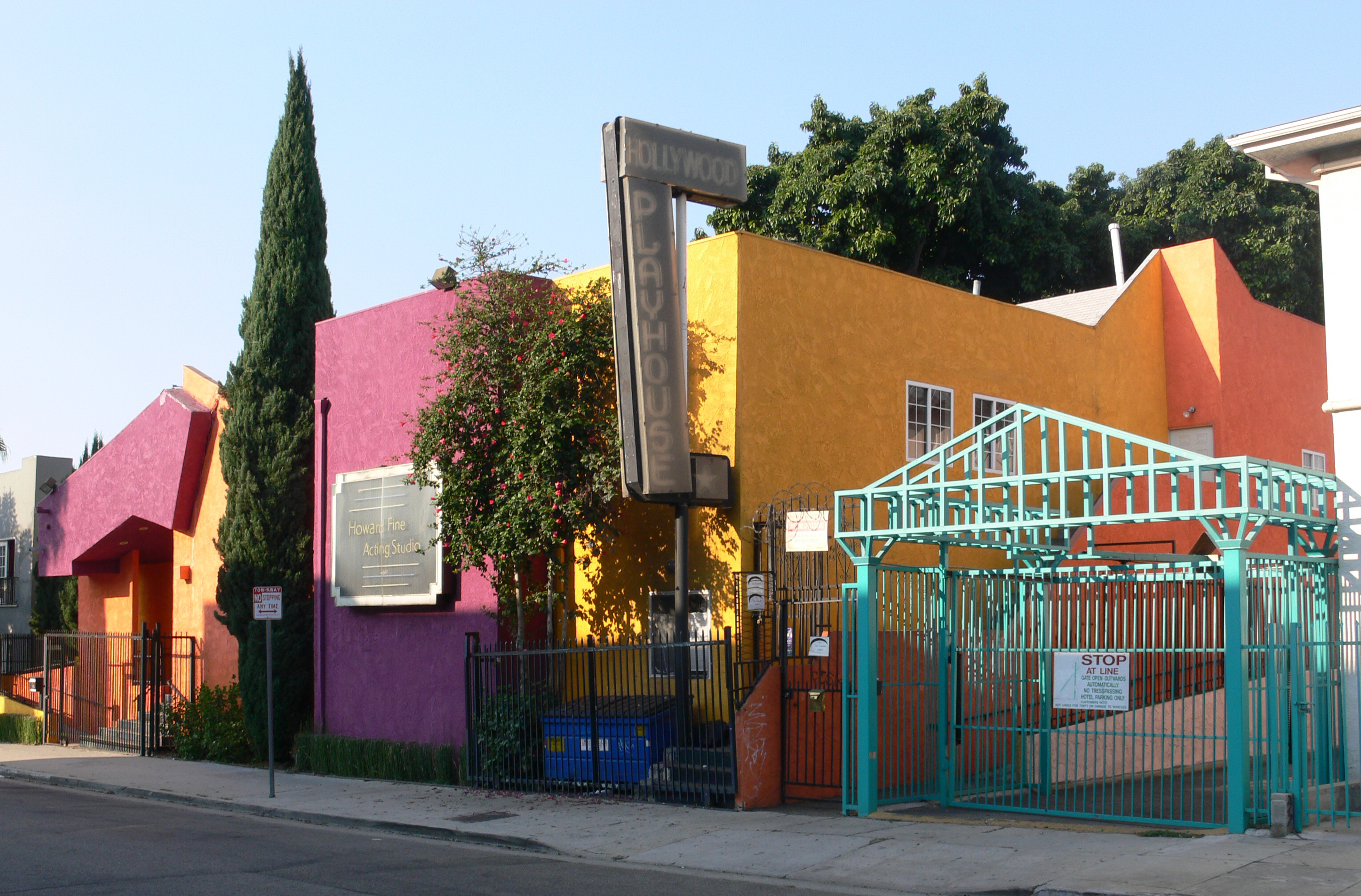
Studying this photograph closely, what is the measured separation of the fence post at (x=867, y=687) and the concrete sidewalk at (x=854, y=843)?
1.02 ft

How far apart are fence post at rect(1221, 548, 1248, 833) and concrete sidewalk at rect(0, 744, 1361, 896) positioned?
33cm

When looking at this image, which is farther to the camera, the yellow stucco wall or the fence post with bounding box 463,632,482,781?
the fence post with bounding box 463,632,482,781

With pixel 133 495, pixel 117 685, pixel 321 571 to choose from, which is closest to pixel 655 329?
pixel 321 571

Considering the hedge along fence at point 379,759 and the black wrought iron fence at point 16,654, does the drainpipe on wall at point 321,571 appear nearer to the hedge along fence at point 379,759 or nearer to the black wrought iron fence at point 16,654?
the hedge along fence at point 379,759

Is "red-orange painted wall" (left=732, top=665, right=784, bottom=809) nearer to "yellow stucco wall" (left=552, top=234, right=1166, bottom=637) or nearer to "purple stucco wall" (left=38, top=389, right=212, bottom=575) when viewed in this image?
"yellow stucco wall" (left=552, top=234, right=1166, bottom=637)

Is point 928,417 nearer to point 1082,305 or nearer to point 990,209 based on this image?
point 1082,305

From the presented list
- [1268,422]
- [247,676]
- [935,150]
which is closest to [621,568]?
[247,676]

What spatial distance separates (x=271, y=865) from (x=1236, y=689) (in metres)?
8.23

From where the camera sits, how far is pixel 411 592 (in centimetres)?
1753

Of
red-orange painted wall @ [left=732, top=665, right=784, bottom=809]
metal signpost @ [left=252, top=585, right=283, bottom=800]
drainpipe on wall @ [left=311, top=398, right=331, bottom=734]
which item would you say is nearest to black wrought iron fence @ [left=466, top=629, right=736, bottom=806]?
red-orange painted wall @ [left=732, top=665, right=784, bottom=809]

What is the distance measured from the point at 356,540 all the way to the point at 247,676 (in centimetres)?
321

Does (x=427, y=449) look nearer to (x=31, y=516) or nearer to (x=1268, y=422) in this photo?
(x=1268, y=422)

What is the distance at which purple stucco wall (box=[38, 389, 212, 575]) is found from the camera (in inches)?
906

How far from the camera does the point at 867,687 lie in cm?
1297
